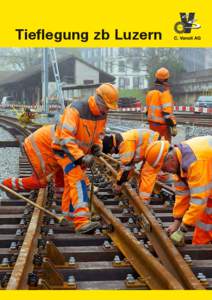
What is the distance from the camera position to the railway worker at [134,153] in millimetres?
5660

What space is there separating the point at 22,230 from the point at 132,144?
6.04 ft

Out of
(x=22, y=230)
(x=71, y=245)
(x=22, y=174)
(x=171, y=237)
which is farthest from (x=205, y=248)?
(x=22, y=174)

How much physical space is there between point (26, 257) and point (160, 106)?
4.66 m

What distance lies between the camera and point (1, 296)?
8.48 ft

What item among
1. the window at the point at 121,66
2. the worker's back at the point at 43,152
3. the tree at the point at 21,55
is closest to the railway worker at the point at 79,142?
the worker's back at the point at 43,152

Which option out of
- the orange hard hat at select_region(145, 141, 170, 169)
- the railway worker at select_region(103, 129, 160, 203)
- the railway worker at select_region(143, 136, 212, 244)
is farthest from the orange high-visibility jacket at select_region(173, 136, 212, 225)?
the railway worker at select_region(103, 129, 160, 203)

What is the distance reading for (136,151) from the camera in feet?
18.9

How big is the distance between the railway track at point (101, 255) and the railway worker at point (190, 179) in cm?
19

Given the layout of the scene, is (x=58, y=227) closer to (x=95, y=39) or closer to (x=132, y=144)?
(x=132, y=144)

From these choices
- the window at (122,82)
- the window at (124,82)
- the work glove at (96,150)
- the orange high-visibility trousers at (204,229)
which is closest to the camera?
A: the orange high-visibility trousers at (204,229)

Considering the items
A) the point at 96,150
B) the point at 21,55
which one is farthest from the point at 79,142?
the point at 21,55

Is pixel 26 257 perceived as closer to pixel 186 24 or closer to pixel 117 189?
pixel 117 189

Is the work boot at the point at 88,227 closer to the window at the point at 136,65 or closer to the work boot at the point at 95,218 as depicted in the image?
the work boot at the point at 95,218

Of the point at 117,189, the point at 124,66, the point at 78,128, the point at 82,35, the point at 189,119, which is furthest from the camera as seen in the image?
the point at 124,66
